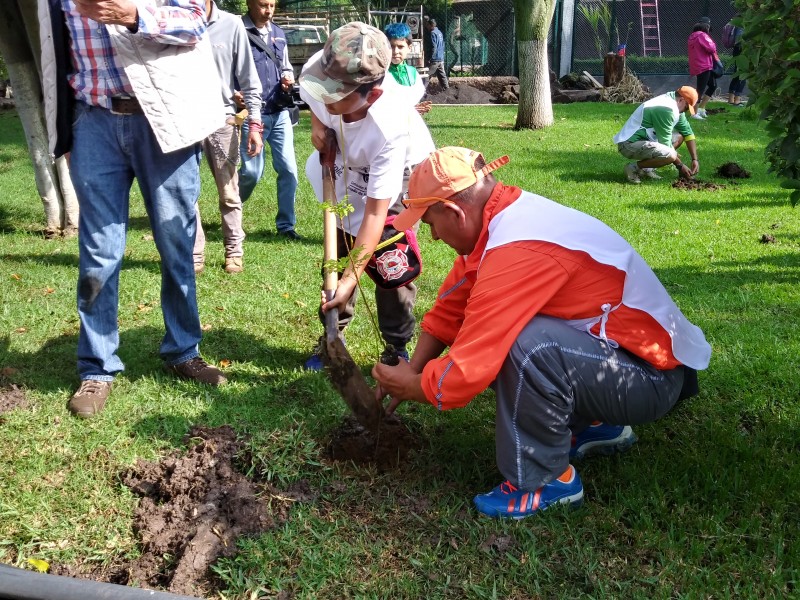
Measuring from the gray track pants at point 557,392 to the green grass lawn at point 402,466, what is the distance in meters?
0.27

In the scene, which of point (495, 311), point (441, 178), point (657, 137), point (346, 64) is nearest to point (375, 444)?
point (495, 311)

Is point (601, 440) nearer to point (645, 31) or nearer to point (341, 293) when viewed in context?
point (341, 293)

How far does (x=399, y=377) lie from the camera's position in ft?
9.04

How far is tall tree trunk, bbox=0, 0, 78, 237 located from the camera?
6.28m

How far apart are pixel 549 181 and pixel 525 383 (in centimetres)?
660

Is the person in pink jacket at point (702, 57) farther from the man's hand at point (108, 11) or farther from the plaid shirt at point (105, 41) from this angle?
the man's hand at point (108, 11)

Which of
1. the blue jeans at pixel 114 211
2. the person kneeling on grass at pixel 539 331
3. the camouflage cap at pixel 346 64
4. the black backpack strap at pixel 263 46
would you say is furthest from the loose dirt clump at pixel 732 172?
the blue jeans at pixel 114 211

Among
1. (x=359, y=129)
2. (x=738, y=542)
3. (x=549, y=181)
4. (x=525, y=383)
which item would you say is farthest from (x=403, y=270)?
(x=549, y=181)

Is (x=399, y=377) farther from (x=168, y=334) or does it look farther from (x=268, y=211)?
(x=268, y=211)

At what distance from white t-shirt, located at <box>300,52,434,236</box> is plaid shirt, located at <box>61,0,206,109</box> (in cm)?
56

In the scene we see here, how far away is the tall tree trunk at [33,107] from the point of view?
6281 mm

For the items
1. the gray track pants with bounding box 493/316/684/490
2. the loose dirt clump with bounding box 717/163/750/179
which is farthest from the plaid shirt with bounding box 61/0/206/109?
the loose dirt clump with bounding box 717/163/750/179

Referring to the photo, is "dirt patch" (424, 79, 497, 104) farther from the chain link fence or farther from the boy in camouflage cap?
the boy in camouflage cap

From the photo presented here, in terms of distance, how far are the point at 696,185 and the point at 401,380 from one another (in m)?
6.73
